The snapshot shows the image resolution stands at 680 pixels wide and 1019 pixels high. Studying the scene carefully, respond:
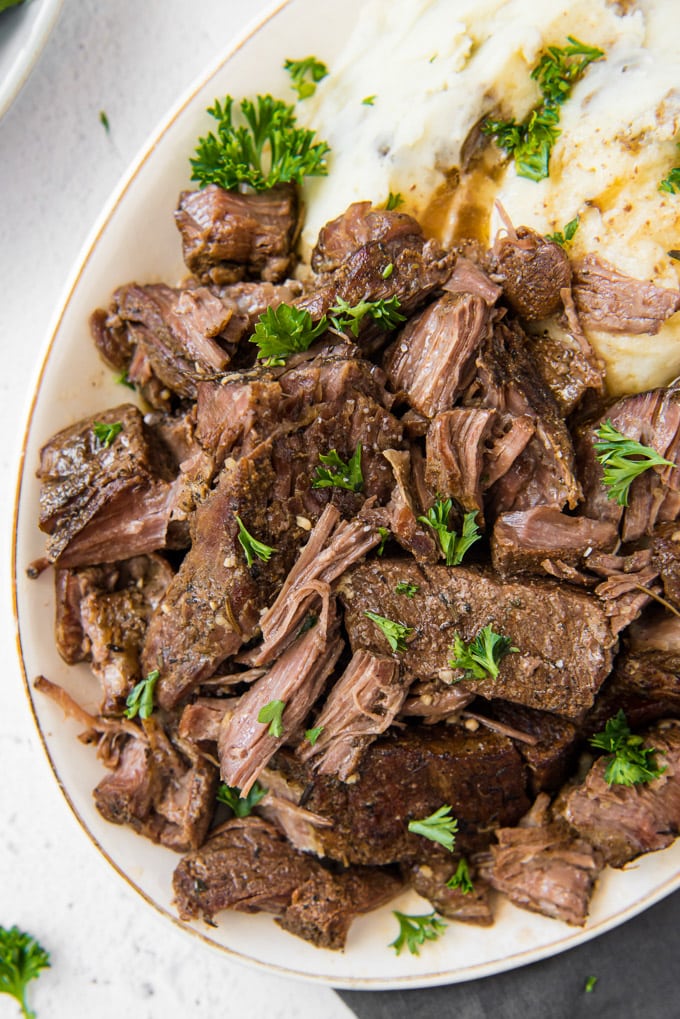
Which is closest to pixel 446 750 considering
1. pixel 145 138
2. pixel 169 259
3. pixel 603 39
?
pixel 169 259

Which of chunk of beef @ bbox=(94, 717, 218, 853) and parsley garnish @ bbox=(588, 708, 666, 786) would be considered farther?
chunk of beef @ bbox=(94, 717, 218, 853)

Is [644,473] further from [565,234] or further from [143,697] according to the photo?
[143,697]

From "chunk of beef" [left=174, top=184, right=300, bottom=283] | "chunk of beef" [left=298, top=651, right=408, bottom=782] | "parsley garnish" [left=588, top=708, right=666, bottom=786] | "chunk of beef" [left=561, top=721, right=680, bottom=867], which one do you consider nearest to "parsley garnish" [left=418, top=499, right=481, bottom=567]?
"chunk of beef" [left=298, top=651, right=408, bottom=782]

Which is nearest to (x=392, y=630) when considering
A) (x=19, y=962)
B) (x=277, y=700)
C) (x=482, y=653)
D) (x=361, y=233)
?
(x=482, y=653)

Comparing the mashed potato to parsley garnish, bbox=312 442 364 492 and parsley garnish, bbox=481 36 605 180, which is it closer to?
parsley garnish, bbox=481 36 605 180

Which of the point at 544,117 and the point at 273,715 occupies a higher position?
the point at 544,117

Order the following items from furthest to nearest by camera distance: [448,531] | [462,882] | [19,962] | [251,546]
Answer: [19,962] → [462,882] → [448,531] → [251,546]

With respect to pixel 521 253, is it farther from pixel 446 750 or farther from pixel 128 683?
pixel 128 683
